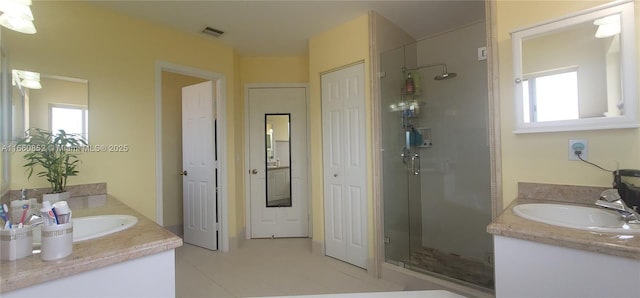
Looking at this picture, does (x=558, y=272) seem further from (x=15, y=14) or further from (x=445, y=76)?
(x=15, y=14)

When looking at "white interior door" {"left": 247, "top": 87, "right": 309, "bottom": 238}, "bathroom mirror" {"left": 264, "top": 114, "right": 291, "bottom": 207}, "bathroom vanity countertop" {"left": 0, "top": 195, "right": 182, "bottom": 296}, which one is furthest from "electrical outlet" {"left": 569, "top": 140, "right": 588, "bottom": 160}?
"bathroom mirror" {"left": 264, "top": 114, "right": 291, "bottom": 207}

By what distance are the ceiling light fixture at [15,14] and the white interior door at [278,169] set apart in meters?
2.14

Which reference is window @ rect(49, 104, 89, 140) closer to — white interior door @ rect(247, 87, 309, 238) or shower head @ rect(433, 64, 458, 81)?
white interior door @ rect(247, 87, 309, 238)

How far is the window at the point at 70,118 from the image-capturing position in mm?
1868

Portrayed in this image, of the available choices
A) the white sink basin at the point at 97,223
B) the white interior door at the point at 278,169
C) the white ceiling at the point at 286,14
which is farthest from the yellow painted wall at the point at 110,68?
the white interior door at the point at 278,169

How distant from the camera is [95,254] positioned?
835 millimetres

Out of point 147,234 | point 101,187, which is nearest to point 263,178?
point 101,187

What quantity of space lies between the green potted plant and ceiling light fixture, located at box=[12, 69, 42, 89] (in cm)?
30

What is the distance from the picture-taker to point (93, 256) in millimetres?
822

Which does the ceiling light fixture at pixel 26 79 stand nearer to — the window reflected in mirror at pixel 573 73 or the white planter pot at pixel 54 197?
the white planter pot at pixel 54 197

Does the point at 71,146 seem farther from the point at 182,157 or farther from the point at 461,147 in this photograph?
the point at 461,147

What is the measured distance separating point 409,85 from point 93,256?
8.89 feet

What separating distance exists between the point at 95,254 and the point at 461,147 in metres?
2.78

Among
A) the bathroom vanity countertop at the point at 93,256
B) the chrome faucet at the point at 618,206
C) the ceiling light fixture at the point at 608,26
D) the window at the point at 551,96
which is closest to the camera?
the bathroom vanity countertop at the point at 93,256
